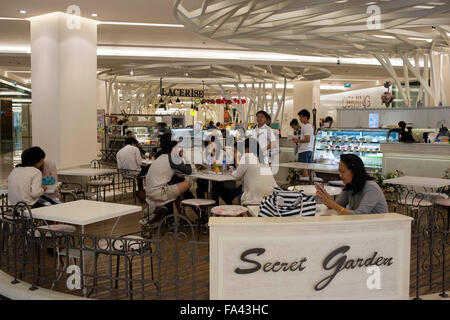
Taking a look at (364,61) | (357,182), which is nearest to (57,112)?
(357,182)

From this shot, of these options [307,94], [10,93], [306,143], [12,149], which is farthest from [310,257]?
[10,93]

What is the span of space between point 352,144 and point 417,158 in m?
1.74

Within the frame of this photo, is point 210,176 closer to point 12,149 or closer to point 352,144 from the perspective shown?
point 352,144

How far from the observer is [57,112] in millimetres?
9508

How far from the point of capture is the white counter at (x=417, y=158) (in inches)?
346

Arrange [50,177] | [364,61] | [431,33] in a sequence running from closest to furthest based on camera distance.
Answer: [50,177] < [431,33] < [364,61]

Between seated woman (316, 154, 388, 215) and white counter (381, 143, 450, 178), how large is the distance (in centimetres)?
503

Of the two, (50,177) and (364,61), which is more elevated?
(364,61)

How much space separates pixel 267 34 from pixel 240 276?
7670 millimetres

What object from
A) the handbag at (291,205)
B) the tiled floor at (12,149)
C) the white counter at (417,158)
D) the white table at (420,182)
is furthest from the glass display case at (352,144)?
the tiled floor at (12,149)

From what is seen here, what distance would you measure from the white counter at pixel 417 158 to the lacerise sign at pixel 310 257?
5.90 m

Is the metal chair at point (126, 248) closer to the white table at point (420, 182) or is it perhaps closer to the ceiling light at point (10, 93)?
the white table at point (420, 182)

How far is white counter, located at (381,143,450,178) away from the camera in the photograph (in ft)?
28.8
